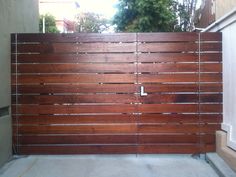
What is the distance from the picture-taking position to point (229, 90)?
6.07 metres

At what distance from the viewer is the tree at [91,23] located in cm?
4131

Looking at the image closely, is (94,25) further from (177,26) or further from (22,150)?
(22,150)

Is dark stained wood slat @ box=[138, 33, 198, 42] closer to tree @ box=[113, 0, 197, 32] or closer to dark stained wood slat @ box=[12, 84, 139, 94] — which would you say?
dark stained wood slat @ box=[12, 84, 139, 94]

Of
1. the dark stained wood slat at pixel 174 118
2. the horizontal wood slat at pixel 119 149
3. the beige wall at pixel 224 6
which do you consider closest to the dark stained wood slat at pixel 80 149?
the horizontal wood slat at pixel 119 149

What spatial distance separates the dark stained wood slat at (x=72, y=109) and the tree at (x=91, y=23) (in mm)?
34887

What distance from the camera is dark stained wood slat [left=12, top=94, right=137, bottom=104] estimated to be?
6.52 m

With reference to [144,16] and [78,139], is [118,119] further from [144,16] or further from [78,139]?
[144,16]

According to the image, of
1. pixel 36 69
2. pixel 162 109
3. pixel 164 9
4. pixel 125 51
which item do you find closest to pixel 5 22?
pixel 36 69

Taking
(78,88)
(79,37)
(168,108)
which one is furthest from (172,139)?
(79,37)

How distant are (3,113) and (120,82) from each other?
1.89 m

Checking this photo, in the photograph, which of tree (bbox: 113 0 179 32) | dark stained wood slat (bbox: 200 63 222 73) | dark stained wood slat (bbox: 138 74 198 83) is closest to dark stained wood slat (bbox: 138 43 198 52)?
dark stained wood slat (bbox: 200 63 222 73)

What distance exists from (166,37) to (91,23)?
3558 cm

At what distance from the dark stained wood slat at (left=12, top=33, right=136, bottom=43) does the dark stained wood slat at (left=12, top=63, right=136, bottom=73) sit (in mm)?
403

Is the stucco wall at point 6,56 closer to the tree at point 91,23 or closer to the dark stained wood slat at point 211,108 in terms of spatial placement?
the dark stained wood slat at point 211,108
